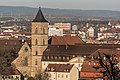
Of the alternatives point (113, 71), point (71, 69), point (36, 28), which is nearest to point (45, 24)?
point (36, 28)

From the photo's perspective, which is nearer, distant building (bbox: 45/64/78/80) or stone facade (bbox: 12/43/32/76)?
distant building (bbox: 45/64/78/80)

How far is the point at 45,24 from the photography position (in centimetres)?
5119

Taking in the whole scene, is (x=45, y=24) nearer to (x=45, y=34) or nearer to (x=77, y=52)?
(x=45, y=34)

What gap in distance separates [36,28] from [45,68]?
14.4 ft

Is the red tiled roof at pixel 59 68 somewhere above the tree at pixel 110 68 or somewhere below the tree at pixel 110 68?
below

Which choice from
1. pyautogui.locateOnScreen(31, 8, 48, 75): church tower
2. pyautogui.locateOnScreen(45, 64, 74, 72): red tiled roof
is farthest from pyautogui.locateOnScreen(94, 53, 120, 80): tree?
pyautogui.locateOnScreen(31, 8, 48, 75): church tower

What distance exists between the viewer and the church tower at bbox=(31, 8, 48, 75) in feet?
168

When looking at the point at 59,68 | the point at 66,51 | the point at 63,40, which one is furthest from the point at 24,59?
the point at 63,40

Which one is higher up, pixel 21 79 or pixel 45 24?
pixel 45 24

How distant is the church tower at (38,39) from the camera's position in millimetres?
51188

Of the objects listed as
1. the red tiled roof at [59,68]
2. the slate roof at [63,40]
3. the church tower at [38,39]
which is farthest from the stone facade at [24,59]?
the red tiled roof at [59,68]

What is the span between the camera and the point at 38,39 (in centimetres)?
5144

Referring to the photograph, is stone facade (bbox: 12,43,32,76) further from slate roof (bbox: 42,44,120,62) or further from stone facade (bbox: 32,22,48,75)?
slate roof (bbox: 42,44,120,62)

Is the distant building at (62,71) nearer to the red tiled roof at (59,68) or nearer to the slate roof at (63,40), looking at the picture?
the red tiled roof at (59,68)
